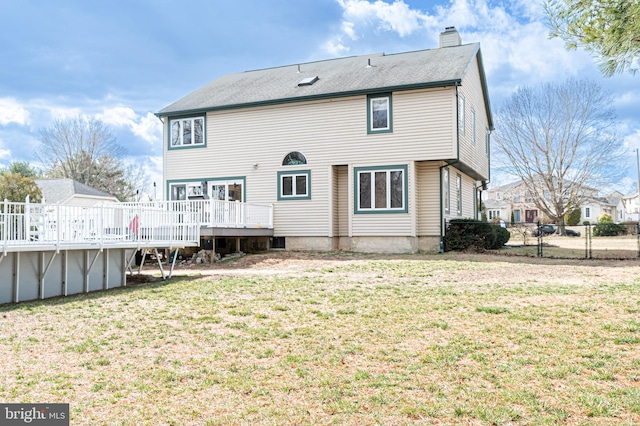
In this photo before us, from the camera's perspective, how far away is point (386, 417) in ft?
13.3

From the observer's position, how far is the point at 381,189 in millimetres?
18094

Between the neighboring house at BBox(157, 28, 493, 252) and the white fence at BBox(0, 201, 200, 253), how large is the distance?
4906 mm

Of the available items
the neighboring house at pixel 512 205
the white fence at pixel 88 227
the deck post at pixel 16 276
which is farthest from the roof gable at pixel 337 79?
the neighboring house at pixel 512 205

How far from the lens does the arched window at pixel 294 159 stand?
19.2 metres

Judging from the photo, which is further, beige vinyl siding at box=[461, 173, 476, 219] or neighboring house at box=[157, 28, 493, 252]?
beige vinyl siding at box=[461, 173, 476, 219]

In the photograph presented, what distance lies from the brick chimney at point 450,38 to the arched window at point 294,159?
26.9ft

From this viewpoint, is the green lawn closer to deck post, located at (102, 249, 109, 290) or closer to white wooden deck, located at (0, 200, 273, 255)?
white wooden deck, located at (0, 200, 273, 255)

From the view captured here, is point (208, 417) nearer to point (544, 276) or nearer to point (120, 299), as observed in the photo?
point (120, 299)

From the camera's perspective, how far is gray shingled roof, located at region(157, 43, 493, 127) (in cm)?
1803

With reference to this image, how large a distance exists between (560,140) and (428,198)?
66.3ft

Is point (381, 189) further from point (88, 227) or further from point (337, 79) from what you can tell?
point (88, 227)

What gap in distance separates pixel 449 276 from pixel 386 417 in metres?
7.56

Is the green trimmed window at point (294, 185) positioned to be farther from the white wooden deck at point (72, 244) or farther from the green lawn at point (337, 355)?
the green lawn at point (337, 355)

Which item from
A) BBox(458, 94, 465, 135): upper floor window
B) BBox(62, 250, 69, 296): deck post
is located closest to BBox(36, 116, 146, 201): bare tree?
BBox(458, 94, 465, 135): upper floor window
